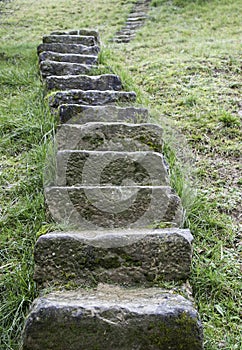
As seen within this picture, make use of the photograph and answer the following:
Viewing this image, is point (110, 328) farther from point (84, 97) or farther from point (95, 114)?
point (84, 97)

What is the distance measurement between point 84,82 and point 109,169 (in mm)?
1768

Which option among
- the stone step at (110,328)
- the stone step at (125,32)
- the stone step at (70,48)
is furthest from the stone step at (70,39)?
the stone step at (110,328)

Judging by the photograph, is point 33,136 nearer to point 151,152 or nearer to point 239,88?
point 151,152

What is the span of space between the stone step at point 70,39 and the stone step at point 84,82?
1364mm

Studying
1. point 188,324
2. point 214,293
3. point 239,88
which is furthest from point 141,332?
point 239,88

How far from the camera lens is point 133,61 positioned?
617 cm

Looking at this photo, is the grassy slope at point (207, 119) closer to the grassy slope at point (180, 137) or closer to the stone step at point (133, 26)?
the grassy slope at point (180, 137)

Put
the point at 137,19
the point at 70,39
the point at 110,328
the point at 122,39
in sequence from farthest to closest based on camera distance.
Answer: the point at 137,19, the point at 122,39, the point at 70,39, the point at 110,328

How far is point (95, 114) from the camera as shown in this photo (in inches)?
130

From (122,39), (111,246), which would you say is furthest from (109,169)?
(122,39)

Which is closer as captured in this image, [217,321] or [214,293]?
[217,321]

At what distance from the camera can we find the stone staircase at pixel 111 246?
1.61 meters

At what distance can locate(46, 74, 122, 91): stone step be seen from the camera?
13.1ft

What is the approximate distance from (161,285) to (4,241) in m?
1.05
